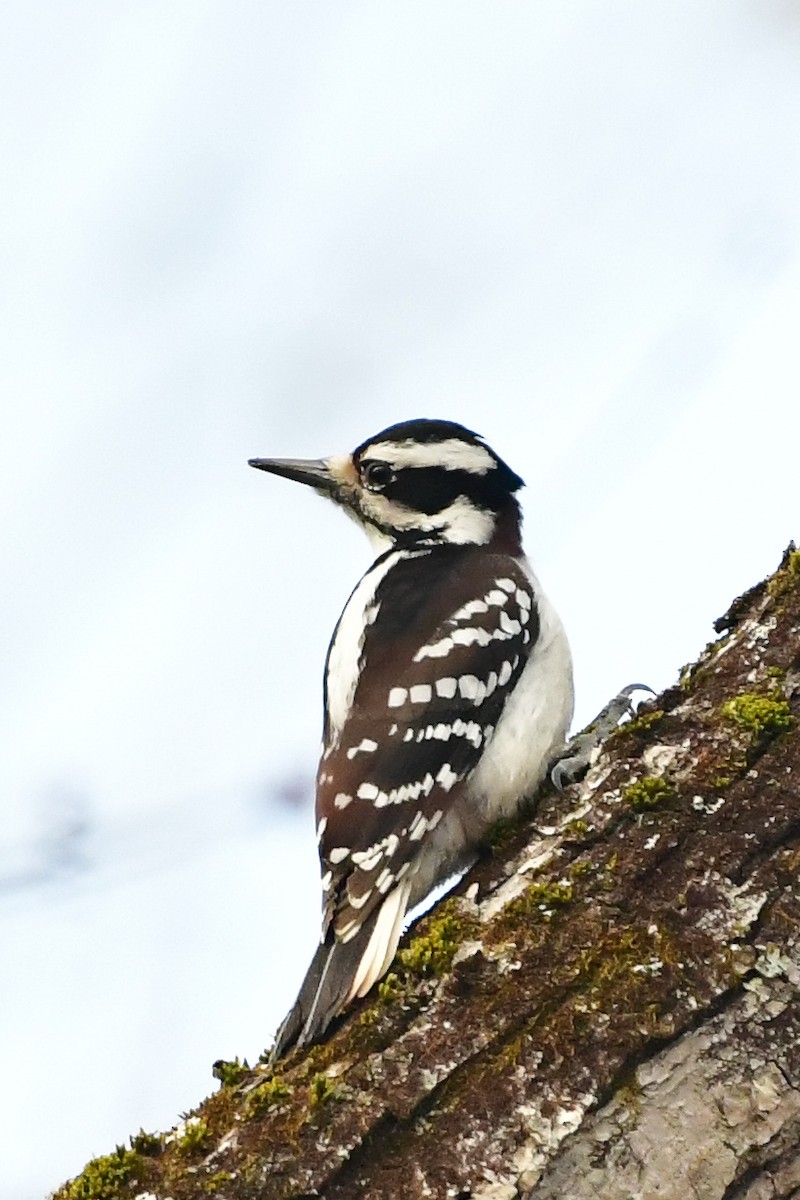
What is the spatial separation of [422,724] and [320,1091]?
1304 mm

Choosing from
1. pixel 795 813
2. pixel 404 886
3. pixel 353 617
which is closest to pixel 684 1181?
pixel 795 813

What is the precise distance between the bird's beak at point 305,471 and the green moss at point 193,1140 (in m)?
2.56

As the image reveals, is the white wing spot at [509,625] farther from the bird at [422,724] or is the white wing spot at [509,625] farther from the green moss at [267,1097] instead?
the green moss at [267,1097]

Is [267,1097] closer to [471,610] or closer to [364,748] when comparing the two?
[364,748]

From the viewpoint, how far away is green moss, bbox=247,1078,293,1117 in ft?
7.89

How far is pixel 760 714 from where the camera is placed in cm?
274

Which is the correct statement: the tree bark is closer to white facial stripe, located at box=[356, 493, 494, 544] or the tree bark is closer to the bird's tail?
the bird's tail

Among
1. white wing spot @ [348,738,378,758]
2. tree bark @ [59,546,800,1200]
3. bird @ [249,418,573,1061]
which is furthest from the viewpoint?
white wing spot @ [348,738,378,758]

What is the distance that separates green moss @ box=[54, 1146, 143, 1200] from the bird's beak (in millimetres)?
2601

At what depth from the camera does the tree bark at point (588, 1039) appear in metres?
2.23

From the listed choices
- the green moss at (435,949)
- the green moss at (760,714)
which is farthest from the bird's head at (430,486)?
the green moss at (435,949)

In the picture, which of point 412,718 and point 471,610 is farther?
point 471,610

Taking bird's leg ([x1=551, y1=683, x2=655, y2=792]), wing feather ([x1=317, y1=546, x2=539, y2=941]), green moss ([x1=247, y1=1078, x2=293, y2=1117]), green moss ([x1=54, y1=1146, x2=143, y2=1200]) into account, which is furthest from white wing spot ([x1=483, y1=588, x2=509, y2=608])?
green moss ([x1=54, y1=1146, x2=143, y2=1200])

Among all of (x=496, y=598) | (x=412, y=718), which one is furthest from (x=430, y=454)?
(x=412, y=718)
